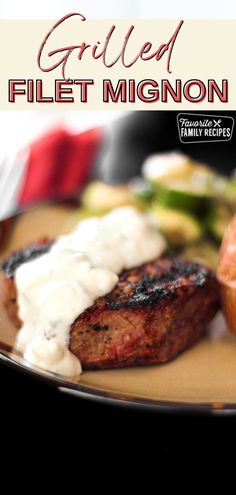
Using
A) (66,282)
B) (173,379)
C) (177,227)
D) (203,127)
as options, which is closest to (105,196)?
(177,227)

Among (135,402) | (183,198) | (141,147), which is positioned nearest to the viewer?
(135,402)

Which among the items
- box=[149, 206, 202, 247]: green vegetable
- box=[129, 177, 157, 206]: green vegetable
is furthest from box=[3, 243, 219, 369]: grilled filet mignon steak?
box=[129, 177, 157, 206]: green vegetable

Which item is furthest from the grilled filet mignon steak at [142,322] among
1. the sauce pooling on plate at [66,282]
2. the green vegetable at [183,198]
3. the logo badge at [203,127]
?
the green vegetable at [183,198]

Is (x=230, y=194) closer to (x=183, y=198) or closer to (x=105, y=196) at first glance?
(x=183, y=198)

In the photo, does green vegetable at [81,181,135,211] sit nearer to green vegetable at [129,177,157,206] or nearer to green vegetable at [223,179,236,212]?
green vegetable at [129,177,157,206]

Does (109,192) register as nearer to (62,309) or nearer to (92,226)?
(92,226)

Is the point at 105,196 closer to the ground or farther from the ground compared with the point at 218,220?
farther from the ground
